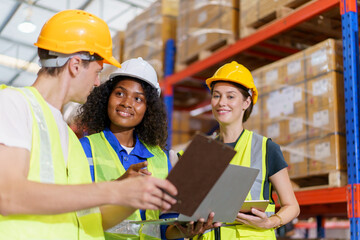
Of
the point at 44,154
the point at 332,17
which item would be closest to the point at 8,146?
the point at 44,154

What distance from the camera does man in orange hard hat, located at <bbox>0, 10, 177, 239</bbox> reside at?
1.34 metres

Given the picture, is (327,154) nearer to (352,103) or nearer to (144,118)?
(352,103)

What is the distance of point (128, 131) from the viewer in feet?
8.72

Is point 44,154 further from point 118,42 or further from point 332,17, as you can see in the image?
→ point 118,42

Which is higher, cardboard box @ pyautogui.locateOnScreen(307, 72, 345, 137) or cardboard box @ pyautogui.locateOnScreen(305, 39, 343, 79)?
cardboard box @ pyautogui.locateOnScreen(305, 39, 343, 79)

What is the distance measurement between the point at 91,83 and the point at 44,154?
1.15ft

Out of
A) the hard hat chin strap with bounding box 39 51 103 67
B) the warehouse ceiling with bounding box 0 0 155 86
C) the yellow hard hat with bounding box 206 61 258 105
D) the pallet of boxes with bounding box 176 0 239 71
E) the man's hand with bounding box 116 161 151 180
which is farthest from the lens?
the warehouse ceiling with bounding box 0 0 155 86

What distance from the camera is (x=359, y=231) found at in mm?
3430

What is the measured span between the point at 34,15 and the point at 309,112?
11419 mm

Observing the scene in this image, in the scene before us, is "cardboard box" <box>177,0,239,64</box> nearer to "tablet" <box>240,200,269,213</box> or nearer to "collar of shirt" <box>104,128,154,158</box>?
"collar of shirt" <box>104,128,154,158</box>

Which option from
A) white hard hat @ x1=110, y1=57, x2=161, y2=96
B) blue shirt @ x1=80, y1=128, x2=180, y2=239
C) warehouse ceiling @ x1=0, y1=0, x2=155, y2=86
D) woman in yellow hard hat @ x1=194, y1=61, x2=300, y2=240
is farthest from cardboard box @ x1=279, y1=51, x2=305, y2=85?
warehouse ceiling @ x1=0, y1=0, x2=155, y2=86

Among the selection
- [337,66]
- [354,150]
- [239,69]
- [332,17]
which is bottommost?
[354,150]

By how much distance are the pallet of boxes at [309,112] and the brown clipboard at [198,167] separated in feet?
7.96

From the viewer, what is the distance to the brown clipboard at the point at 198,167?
4.75 ft
